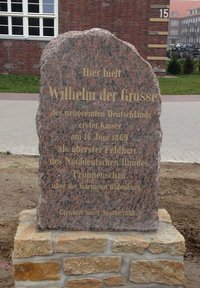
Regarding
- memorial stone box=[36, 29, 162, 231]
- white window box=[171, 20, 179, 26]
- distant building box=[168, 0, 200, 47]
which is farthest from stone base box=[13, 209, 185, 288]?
white window box=[171, 20, 179, 26]

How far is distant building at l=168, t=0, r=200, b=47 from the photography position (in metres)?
113

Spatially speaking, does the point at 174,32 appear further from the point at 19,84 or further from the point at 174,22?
the point at 19,84

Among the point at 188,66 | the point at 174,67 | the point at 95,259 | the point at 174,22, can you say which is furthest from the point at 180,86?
the point at 174,22

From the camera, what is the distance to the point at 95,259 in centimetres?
355

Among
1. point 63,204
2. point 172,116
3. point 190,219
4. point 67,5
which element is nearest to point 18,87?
point 67,5

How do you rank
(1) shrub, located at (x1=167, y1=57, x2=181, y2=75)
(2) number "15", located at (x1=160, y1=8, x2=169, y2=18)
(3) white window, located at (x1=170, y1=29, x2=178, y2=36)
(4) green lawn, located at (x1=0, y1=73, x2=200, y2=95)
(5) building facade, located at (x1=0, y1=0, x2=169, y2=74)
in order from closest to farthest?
(4) green lawn, located at (x1=0, y1=73, x2=200, y2=95)
(5) building facade, located at (x1=0, y1=0, x2=169, y2=74)
(2) number "15", located at (x1=160, y1=8, x2=169, y2=18)
(1) shrub, located at (x1=167, y1=57, x2=181, y2=75)
(3) white window, located at (x1=170, y1=29, x2=178, y2=36)

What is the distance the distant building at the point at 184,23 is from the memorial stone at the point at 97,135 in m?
107

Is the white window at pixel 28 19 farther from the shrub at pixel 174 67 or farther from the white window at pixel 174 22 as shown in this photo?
the white window at pixel 174 22

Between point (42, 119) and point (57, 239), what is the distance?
890mm

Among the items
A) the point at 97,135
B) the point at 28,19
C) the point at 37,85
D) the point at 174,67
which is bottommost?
the point at 37,85

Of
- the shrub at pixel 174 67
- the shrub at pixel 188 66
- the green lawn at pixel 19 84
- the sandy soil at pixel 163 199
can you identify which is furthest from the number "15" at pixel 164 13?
the sandy soil at pixel 163 199

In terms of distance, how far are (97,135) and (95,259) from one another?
92 centimetres

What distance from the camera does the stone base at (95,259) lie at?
3.49 m

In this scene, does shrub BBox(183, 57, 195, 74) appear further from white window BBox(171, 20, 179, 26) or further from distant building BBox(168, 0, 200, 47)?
white window BBox(171, 20, 179, 26)
